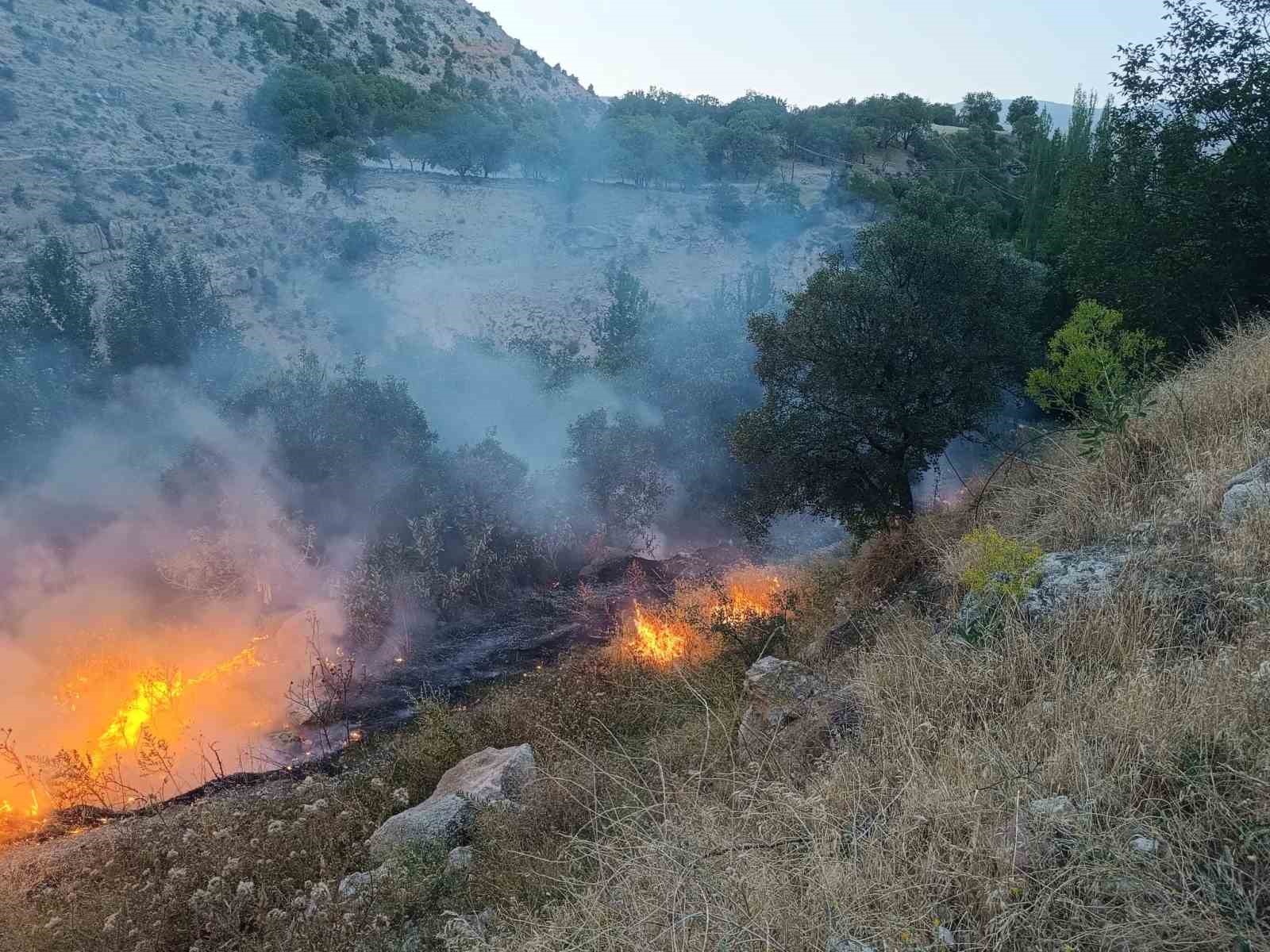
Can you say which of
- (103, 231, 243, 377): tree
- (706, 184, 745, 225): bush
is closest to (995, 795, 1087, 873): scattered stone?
(103, 231, 243, 377): tree

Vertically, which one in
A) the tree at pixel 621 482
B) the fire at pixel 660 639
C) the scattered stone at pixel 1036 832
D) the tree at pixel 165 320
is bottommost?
the fire at pixel 660 639

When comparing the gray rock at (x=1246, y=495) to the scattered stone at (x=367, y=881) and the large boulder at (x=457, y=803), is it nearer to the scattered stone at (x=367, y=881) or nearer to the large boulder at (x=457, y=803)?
the large boulder at (x=457, y=803)

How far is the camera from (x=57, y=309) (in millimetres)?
26578

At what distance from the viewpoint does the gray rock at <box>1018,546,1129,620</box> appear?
5.06m

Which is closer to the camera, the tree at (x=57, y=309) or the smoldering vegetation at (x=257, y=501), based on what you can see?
the smoldering vegetation at (x=257, y=501)

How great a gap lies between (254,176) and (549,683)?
40088 mm

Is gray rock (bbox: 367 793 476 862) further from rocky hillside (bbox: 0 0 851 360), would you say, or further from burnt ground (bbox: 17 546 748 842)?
rocky hillside (bbox: 0 0 851 360)

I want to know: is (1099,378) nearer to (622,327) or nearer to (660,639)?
(660,639)

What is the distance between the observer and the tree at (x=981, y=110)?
61.2 m

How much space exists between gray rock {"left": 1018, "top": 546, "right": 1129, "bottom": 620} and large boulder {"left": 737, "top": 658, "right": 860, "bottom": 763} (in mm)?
1494

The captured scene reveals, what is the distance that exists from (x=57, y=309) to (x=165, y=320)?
3.30m

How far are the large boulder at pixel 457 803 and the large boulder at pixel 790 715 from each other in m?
2.54

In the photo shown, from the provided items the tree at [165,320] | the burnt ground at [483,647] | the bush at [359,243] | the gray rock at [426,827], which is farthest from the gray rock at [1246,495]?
the bush at [359,243]

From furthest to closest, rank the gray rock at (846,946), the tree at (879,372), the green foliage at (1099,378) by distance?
the tree at (879,372) < the green foliage at (1099,378) < the gray rock at (846,946)
